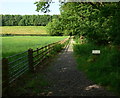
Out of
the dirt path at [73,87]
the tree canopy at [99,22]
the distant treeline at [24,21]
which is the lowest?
the dirt path at [73,87]

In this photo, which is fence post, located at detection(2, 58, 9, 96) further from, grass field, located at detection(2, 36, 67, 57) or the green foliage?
the green foliage

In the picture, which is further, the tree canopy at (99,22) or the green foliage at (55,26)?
the green foliage at (55,26)

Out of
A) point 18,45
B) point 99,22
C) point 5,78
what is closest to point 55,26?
point 18,45

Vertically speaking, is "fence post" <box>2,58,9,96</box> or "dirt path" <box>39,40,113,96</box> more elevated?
"fence post" <box>2,58,9,96</box>

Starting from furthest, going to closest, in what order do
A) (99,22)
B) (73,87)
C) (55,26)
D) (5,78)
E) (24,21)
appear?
(24,21) < (55,26) < (99,22) < (73,87) < (5,78)

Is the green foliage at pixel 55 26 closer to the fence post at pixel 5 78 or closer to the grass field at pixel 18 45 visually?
the grass field at pixel 18 45

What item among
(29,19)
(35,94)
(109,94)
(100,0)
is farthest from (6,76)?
(29,19)

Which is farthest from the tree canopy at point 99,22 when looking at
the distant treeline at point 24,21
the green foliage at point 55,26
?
the distant treeline at point 24,21

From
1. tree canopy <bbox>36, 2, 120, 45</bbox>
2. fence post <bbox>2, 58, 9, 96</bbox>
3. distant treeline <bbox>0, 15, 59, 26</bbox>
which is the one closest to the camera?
fence post <bbox>2, 58, 9, 96</bbox>

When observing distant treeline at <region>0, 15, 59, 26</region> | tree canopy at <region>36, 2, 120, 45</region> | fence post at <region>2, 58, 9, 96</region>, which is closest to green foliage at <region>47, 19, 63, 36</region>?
tree canopy at <region>36, 2, 120, 45</region>

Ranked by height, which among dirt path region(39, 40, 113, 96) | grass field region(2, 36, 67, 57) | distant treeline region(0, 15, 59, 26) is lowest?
dirt path region(39, 40, 113, 96)

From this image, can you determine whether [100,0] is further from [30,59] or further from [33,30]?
[33,30]

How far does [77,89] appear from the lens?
6867mm

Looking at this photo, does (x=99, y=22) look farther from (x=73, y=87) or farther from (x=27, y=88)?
(x=27, y=88)
